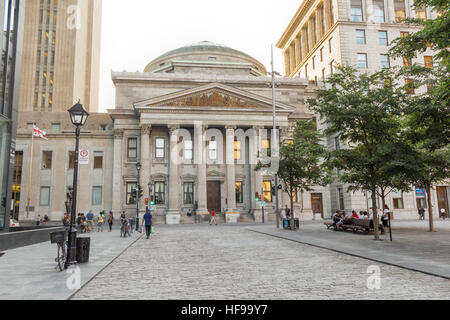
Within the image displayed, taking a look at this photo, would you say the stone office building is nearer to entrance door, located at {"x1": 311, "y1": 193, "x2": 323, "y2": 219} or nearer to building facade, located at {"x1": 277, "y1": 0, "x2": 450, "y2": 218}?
entrance door, located at {"x1": 311, "y1": 193, "x2": 323, "y2": 219}

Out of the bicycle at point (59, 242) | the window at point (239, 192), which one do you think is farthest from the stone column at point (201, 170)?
the bicycle at point (59, 242)

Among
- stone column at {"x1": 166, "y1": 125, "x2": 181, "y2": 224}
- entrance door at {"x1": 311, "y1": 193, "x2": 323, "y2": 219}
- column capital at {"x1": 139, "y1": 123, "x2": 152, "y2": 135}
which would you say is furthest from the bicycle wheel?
entrance door at {"x1": 311, "y1": 193, "x2": 323, "y2": 219}

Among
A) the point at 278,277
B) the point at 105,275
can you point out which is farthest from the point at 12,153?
the point at 278,277

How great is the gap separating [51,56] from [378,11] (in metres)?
58.3

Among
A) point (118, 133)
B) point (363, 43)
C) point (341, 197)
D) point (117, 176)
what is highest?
point (363, 43)

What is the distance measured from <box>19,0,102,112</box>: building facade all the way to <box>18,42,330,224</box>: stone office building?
897 inches

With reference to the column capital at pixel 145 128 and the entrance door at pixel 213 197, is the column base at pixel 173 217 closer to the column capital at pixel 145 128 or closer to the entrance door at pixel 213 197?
the entrance door at pixel 213 197

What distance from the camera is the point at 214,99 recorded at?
140ft

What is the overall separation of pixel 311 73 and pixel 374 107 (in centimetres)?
4524

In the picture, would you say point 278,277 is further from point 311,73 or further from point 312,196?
point 311,73

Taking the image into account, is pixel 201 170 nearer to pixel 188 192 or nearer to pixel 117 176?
pixel 188 192

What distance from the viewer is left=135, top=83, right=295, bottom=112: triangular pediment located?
41562mm

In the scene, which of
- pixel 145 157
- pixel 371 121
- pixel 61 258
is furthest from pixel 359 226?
pixel 145 157
